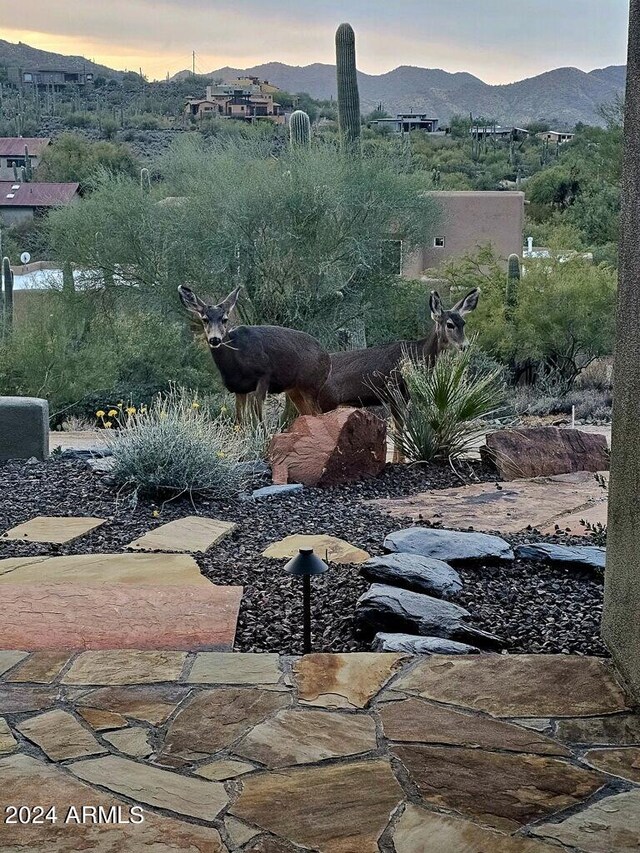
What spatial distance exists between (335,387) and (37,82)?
168 feet

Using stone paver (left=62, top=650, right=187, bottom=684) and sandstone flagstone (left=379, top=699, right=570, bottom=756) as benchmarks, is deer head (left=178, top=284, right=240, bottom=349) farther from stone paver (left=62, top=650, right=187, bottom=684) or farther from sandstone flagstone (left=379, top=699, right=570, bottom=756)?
sandstone flagstone (left=379, top=699, right=570, bottom=756)

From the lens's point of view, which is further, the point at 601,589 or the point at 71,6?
the point at 71,6

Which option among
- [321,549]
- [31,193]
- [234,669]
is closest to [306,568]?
[234,669]

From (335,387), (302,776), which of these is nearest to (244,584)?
(302,776)

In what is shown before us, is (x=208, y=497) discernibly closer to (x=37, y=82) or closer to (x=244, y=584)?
(x=244, y=584)

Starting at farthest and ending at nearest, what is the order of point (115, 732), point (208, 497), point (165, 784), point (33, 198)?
point (33, 198) → point (208, 497) → point (115, 732) → point (165, 784)

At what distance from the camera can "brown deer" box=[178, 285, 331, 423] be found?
966 cm

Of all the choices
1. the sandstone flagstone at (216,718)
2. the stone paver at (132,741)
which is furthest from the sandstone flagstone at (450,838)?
the stone paver at (132,741)

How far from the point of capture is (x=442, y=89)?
63438 mm

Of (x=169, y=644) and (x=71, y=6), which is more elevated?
(x=71, y=6)

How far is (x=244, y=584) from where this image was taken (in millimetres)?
5004

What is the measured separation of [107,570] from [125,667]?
137 cm

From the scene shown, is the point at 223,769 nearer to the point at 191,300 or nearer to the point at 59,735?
the point at 59,735

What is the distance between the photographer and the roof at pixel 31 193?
3306 centimetres
